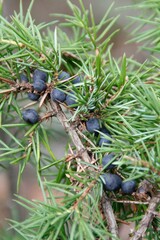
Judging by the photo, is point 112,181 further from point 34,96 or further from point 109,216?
point 34,96

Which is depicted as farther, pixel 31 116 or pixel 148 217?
pixel 31 116

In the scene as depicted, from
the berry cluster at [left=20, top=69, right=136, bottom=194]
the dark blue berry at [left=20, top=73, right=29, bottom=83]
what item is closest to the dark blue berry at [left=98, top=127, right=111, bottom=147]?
the berry cluster at [left=20, top=69, right=136, bottom=194]

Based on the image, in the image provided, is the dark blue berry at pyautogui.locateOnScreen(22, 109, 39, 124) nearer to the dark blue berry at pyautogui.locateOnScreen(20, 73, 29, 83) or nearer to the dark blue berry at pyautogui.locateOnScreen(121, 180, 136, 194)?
Result: the dark blue berry at pyautogui.locateOnScreen(20, 73, 29, 83)

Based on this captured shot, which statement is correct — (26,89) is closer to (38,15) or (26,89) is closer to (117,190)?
(117,190)

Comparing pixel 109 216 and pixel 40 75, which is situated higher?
pixel 40 75

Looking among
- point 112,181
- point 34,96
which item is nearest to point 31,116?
point 34,96

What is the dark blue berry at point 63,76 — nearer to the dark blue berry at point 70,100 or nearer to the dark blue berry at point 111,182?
the dark blue berry at point 70,100

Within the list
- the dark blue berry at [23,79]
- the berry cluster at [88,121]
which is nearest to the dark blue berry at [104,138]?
the berry cluster at [88,121]
